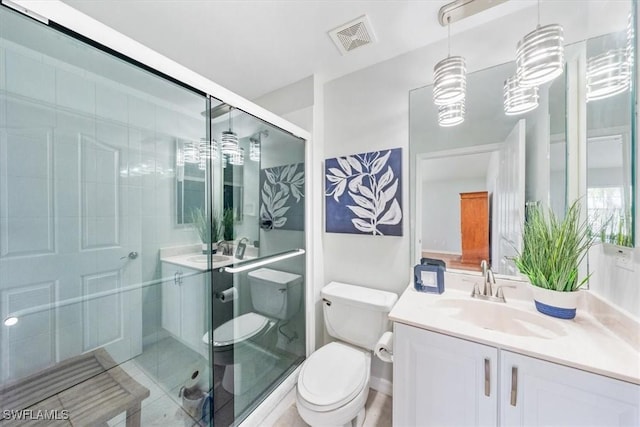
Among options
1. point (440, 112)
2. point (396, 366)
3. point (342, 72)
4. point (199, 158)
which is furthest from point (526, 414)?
point (342, 72)

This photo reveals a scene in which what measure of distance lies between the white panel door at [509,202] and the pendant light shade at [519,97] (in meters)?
0.08

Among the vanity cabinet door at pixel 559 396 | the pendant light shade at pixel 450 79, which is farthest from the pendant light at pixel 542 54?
the vanity cabinet door at pixel 559 396

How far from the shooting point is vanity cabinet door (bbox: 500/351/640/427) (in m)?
0.69

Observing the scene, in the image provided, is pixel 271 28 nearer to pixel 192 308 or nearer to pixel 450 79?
pixel 450 79

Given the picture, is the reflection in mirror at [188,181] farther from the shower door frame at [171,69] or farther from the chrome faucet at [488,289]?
the chrome faucet at [488,289]

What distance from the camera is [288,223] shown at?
1683 mm

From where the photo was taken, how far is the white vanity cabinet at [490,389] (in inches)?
27.9

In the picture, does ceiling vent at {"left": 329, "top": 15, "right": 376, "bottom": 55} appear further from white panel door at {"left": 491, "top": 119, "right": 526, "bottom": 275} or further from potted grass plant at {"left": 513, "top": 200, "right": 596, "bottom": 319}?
potted grass plant at {"left": 513, "top": 200, "right": 596, "bottom": 319}

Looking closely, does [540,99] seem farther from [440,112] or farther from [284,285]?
[284,285]

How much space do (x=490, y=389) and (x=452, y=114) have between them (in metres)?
1.36

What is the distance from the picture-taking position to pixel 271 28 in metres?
1.31

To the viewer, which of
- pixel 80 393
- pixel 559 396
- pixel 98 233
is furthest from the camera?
pixel 98 233

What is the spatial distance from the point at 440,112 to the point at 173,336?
206 cm

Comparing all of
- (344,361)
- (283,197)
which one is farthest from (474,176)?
(344,361)
